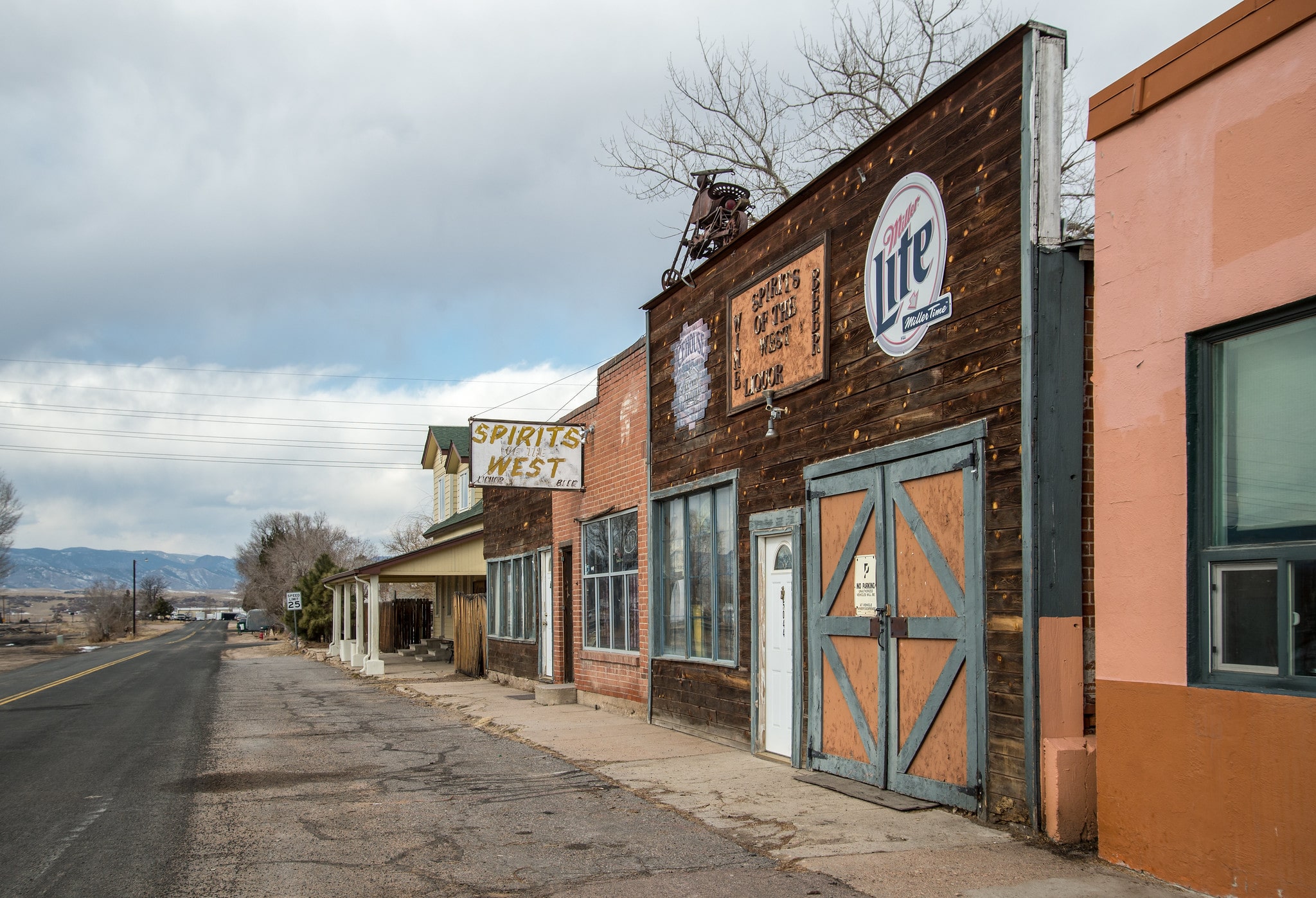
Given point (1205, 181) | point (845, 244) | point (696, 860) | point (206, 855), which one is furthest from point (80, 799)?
point (1205, 181)

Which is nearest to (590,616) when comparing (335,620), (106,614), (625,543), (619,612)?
(619,612)

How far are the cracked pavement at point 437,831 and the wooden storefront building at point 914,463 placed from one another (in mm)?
1893

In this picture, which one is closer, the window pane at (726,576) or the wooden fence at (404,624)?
the window pane at (726,576)

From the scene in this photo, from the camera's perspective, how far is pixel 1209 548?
5.98 meters

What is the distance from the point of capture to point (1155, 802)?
20.1ft

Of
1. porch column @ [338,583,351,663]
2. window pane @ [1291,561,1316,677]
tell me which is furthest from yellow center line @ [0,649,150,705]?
window pane @ [1291,561,1316,677]

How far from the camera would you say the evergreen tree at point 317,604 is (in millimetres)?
58031

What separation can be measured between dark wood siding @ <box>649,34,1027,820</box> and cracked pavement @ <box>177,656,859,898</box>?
6.66 feet

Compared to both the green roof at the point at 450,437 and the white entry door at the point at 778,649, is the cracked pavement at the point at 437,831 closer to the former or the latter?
the white entry door at the point at 778,649

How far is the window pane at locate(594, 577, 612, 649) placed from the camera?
16.5 meters

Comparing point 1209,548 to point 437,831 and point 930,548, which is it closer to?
point 930,548

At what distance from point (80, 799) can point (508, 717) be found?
703cm

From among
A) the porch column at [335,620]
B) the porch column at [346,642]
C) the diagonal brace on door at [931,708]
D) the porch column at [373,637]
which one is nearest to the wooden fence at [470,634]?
the porch column at [373,637]

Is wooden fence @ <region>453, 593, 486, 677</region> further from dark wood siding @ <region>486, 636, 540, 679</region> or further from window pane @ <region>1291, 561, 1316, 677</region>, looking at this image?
window pane @ <region>1291, 561, 1316, 677</region>
